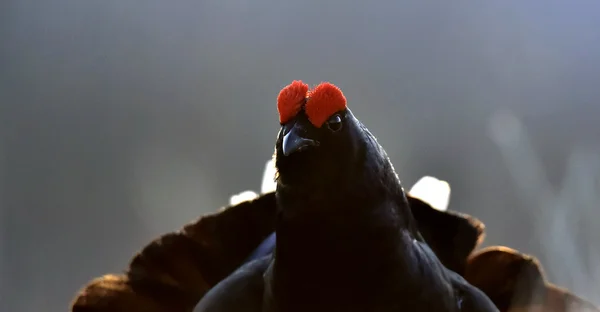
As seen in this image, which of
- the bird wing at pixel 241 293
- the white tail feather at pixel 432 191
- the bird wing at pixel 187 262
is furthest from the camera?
the white tail feather at pixel 432 191

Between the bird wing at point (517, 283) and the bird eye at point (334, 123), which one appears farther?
the bird wing at point (517, 283)

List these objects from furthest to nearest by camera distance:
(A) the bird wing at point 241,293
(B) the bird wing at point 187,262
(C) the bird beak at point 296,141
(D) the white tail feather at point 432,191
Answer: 1. (D) the white tail feather at point 432,191
2. (B) the bird wing at point 187,262
3. (A) the bird wing at point 241,293
4. (C) the bird beak at point 296,141

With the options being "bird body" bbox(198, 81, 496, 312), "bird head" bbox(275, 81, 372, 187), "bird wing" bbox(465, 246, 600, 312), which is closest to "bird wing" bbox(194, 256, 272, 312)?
"bird body" bbox(198, 81, 496, 312)

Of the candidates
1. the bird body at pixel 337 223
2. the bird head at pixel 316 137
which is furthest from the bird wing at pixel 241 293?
the bird head at pixel 316 137

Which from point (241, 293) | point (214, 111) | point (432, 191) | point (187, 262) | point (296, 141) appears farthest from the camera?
point (214, 111)

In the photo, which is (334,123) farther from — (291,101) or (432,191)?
(432,191)

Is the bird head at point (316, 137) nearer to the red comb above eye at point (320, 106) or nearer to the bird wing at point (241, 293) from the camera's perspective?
the red comb above eye at point (320, 106)

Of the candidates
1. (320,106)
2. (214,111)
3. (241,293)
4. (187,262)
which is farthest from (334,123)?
→ (214,111)
